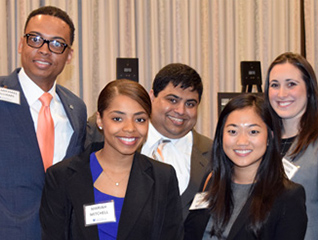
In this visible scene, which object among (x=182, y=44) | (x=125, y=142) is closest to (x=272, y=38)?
(x=182, y=44)

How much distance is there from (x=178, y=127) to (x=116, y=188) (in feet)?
2.67

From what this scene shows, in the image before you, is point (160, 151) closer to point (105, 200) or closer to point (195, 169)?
point (195, 169)

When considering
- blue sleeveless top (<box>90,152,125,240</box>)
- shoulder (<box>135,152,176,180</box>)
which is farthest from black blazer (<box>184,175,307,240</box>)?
blue sleeveless top (<box>90,152,125,240</box>)

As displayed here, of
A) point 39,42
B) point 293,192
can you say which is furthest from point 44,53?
point 293,192

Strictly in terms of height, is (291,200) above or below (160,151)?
below

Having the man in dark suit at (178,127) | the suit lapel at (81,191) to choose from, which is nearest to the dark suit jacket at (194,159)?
the man in dark suit at (178,127)

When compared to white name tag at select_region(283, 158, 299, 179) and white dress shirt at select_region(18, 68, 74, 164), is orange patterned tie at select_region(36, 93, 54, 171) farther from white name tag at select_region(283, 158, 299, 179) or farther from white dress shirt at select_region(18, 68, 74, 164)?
white name tag at select_region(283, 158, 299, 179)

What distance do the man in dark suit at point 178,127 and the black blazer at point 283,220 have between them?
2.29ft

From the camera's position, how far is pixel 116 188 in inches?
87.6

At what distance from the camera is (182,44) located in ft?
15.7

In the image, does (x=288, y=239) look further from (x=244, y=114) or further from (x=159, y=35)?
(x=159, y=35)

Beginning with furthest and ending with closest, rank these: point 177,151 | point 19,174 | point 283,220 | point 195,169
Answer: point 177,151 → point 195,169 → point 19,174 → point 283,220

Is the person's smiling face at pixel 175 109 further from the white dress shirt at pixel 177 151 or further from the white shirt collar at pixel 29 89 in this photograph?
the white shirt collar at pixel 29 89

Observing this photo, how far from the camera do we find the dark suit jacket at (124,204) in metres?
2.11
